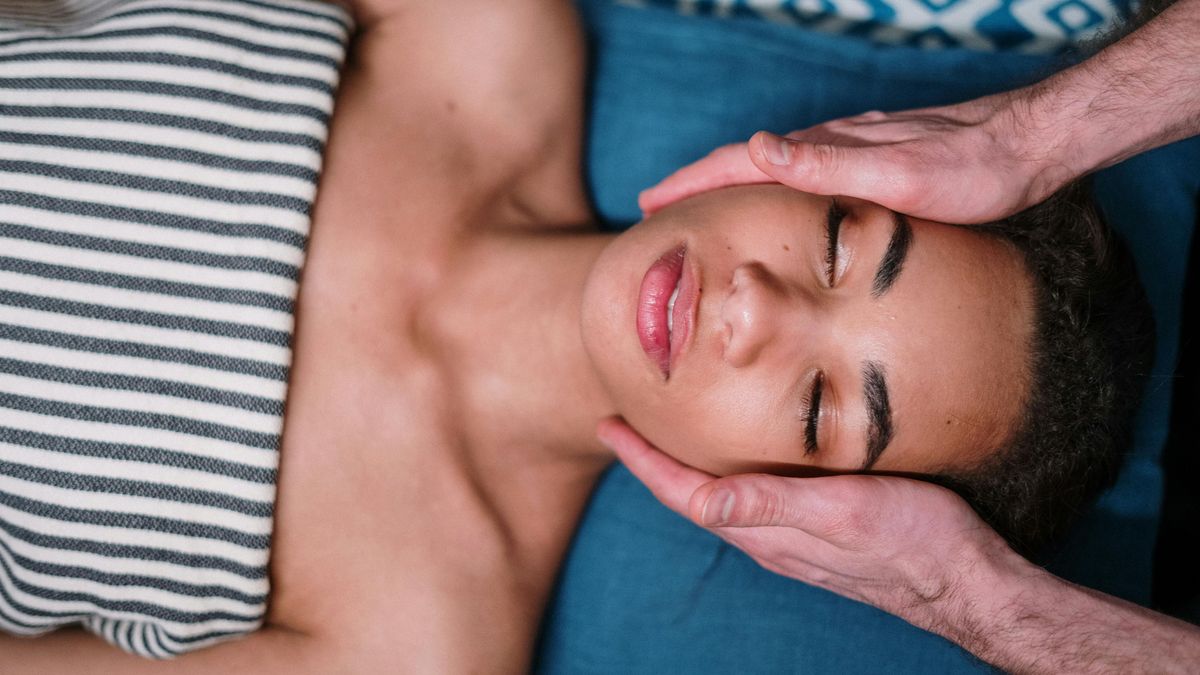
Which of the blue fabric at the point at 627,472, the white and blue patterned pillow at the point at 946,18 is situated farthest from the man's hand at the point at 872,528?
the white and blue patterned pillow at the point at 946,18

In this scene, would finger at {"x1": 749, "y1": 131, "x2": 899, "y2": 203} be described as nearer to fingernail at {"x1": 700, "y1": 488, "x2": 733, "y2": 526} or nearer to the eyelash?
the eyelash

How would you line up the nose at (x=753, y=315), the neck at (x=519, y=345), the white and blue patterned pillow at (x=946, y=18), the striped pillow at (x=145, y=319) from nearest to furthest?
1. the nose at (x=753, y=315)
2. the striped pillow at (x=145, y=319)
3. the neck at (x=519, y=345)
4. the white and blue patterned pillow at (x=946, y=18)

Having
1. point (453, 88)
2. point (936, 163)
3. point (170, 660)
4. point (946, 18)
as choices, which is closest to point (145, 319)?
point (170, 660)

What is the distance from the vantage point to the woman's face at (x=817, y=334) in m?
1.33

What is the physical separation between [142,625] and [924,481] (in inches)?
56.8

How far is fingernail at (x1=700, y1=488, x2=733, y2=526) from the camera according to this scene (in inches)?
52.6

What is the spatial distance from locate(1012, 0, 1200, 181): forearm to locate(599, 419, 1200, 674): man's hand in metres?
0.63

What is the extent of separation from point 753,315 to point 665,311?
0.51 ft

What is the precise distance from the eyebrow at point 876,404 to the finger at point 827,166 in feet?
0.95

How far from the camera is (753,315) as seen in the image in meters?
1.29

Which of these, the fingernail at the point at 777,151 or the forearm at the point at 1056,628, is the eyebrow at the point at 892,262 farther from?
the forearm at the point at 1056,628

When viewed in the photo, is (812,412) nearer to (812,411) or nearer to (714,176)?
(812,411)

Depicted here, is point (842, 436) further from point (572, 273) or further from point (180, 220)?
point (180, 220)

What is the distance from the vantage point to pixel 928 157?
1.39 metres
